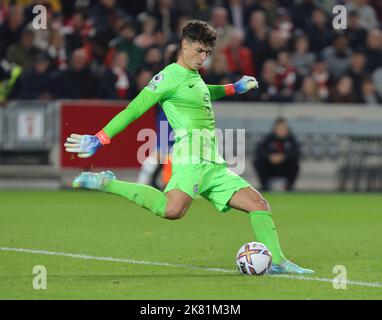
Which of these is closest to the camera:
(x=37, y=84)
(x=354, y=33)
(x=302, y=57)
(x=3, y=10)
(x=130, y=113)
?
(x=130, y=113)

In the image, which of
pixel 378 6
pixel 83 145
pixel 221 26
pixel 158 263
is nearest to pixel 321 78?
pixel 221 26

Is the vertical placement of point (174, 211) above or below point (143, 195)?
below

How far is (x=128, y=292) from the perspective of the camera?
7.84m

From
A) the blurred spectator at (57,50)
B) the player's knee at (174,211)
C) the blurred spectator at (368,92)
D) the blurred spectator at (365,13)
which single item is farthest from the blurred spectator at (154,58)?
the player's knee at (174,211)

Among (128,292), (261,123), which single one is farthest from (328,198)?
(128,292)

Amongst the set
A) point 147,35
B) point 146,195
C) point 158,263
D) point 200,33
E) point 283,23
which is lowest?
point 158,263

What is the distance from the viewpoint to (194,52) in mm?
9016

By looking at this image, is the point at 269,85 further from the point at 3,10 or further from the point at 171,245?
the point at 171,245

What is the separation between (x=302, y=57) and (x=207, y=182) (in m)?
12.9

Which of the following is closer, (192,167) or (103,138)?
(103,138)

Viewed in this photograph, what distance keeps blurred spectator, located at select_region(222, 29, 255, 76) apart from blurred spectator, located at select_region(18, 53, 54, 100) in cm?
328

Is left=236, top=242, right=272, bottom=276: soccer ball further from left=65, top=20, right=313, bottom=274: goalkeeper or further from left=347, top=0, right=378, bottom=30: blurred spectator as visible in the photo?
left=347, top=0, right=378, bottom=30: blurred spectator

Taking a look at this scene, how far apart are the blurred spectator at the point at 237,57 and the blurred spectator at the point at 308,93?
0.99 metres

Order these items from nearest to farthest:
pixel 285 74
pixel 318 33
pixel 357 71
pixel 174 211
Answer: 1. pixel 174 211
2. pixel 285 74
3. pixel 357 71
4. pixel 318 33
